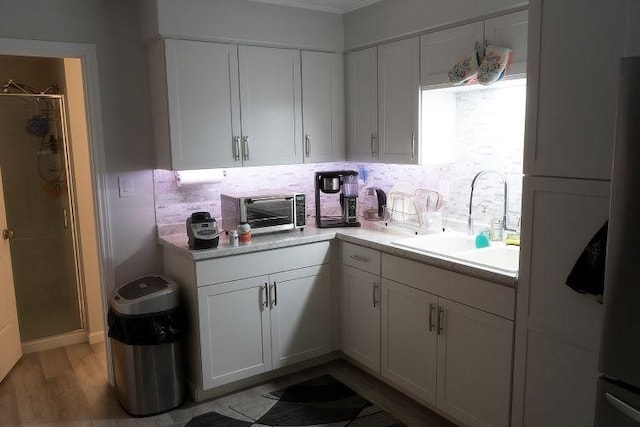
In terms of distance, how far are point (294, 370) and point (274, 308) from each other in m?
0.50

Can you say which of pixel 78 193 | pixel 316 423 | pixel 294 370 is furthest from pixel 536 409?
pixel 78 193

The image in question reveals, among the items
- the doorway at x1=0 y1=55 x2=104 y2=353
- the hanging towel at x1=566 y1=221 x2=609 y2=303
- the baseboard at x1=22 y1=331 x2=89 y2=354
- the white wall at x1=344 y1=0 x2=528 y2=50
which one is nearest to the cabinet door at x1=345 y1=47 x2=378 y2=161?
the white wall at x1=344 y1=0 x2=528 y2=50

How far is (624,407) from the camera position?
5.06 ft

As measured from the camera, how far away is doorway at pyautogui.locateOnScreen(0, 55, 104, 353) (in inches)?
146

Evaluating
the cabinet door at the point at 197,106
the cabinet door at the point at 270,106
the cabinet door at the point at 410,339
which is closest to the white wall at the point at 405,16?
the cabinet door at the point at 270,106

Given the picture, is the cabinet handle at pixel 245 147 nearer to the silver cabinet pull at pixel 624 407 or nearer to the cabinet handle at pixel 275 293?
the cabinet handle at pixel 275 293

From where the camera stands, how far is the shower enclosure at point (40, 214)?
370 centimetres

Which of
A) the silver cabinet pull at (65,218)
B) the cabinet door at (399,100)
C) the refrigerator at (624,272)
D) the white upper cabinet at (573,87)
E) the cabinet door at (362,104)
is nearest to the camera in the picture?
the refrigerator at (624,272)

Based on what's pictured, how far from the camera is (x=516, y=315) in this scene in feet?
7.30

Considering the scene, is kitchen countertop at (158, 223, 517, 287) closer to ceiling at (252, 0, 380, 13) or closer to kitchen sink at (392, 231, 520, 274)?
kitchen sink at (392, 231, 520, 274)

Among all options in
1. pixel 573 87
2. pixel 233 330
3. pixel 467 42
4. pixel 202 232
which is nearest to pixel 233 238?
pixel 202 232

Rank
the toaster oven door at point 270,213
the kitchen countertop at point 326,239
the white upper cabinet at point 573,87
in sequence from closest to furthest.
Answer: the white upper cabinet at point 573,87 → the kitchen countertop at point 326,239 → the toaster oven door at point 270,213

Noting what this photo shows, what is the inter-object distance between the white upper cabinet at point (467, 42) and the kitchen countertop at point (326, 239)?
95 centimetres

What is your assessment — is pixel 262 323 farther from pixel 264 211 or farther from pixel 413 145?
pixel 413 145
